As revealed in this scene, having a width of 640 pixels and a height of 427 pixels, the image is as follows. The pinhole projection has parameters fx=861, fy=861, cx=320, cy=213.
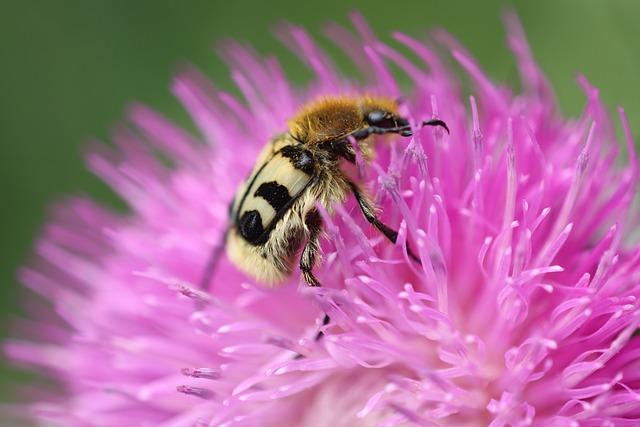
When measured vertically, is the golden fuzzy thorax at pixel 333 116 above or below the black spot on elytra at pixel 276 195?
above

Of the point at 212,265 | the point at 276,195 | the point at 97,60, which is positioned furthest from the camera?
the point at 97,60

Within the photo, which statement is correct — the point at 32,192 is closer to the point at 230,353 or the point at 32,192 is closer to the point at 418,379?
the point at 230,353

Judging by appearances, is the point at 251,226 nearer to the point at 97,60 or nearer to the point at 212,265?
the point at 212,265

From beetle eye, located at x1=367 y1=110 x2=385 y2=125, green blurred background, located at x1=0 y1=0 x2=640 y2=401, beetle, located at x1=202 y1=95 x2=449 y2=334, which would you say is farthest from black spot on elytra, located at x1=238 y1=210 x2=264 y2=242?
green blurred background, located at x1=0 y1=0 x2=640 y2=401

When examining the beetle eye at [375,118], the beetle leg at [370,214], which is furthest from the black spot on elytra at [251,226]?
the beetle eye at [375,118]

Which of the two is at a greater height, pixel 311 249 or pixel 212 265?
pixel 212 265

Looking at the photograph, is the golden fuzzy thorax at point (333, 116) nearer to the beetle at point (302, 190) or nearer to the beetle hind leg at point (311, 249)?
the beetle at point (302, 190)

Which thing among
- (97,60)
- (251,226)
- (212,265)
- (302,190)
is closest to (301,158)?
(302,190)
